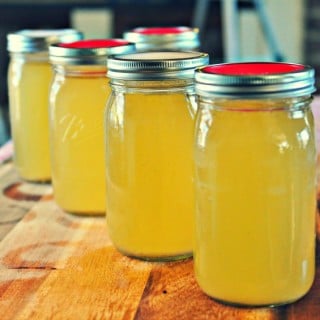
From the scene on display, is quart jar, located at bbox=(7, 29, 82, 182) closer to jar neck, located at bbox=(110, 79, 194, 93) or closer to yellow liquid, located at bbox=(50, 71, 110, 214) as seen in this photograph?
yellow liquid, located at bbox=(50, 71, 110, 214)

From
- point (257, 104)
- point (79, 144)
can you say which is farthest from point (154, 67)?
point (79, 144)

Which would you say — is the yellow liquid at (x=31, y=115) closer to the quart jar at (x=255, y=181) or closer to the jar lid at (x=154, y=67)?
the jar lid at (x=154, y=67)

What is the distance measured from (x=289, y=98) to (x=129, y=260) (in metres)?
0.27

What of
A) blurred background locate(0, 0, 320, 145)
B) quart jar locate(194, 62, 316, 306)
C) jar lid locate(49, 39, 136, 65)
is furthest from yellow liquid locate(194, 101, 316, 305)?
blurred background locate(0, 0, 320, 145)

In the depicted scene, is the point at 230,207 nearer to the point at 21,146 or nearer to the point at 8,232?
the point at 8,232

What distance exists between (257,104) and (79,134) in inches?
14.2

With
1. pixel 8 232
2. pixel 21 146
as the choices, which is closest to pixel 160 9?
pixel 21 146

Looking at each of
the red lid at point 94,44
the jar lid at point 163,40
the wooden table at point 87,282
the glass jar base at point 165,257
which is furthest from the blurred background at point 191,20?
the glass jar base at point 165,257

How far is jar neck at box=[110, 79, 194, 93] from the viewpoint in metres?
0.78

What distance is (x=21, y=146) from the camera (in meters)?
1.15

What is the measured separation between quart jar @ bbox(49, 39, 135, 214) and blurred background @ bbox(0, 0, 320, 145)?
212cm

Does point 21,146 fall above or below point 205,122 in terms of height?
below

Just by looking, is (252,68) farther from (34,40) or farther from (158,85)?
(34,40)

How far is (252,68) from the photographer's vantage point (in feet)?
2.32
